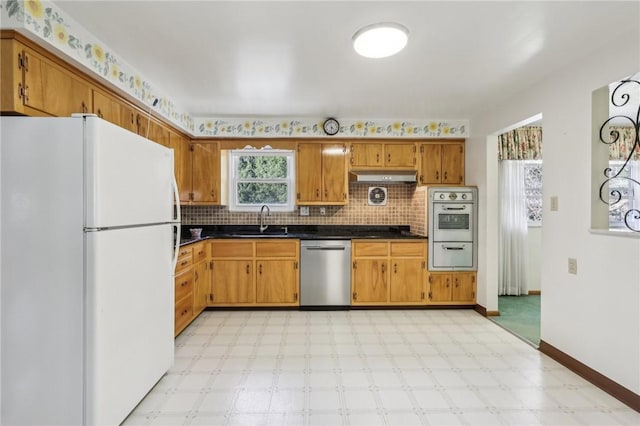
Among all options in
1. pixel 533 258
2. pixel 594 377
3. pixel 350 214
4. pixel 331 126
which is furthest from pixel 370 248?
pixel 533 258

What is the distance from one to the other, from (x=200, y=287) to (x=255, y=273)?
64cm

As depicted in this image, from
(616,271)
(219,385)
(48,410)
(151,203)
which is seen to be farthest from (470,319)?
(48,410)

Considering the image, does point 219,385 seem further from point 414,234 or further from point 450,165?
point 450,165

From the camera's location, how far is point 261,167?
4.55 meters

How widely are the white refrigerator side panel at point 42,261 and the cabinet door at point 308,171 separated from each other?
278 centimetres

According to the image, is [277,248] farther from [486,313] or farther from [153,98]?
[486,313]

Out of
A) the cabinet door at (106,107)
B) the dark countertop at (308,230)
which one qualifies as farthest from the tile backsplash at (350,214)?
the cabinet door at (106,107)

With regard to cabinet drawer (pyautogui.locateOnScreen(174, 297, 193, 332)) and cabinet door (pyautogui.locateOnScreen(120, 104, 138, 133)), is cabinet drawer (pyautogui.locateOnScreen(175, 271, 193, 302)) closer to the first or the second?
cabinet drawer (pyautogui.locateOnScreen(174, 297, 193, 332))

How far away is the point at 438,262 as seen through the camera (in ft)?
13.0

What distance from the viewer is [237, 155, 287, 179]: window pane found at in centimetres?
454

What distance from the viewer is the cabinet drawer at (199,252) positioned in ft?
11.4

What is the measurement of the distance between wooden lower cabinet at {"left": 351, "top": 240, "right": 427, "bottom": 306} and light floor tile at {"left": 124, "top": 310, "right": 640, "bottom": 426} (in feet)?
1.86

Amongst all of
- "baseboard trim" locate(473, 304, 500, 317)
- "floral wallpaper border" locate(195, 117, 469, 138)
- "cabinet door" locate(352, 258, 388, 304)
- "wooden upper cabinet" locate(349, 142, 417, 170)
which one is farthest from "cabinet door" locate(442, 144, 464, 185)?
"baseboard trim" locate(473, 304, 500, 317)

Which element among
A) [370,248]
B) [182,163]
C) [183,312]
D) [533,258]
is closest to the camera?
[183,312]
